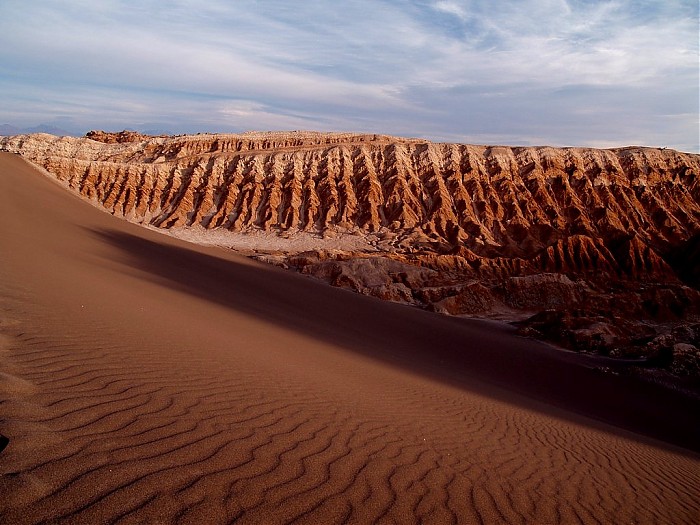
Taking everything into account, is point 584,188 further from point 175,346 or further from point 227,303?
point 175,346

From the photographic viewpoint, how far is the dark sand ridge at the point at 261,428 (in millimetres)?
3023

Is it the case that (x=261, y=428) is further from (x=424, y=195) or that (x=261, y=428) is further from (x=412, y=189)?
(x=412, y=189)

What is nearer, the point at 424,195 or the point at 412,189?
the point at 424,195

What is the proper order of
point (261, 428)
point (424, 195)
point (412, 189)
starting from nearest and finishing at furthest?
point (261, 428), point (424, 195), point (412, 189)

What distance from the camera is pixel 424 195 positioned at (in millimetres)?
48031

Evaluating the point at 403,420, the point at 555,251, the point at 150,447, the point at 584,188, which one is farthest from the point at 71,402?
the point at 584,188

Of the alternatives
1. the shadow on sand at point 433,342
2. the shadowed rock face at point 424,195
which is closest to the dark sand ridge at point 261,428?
the shadow on sand at point 433,342

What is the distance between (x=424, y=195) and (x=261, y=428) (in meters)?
45.4

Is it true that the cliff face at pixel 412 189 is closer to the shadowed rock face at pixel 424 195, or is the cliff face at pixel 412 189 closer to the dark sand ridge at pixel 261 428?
the shadowed rock face at pixel 424 195

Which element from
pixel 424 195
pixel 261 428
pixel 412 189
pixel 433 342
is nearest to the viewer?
pixel 261 428

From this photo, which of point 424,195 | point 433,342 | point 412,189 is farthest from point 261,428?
point 412,189

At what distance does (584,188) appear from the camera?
4728cm

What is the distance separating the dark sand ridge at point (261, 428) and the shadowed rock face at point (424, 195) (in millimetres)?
21575

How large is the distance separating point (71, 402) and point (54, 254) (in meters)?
10.6
